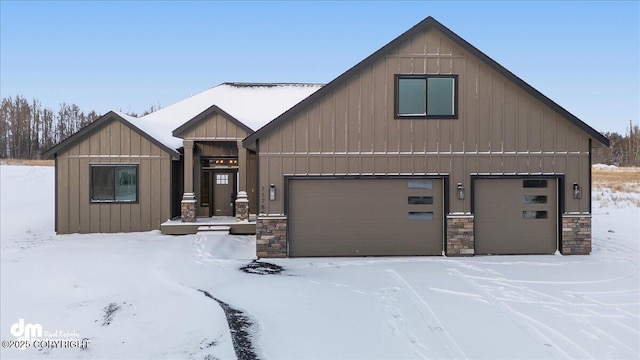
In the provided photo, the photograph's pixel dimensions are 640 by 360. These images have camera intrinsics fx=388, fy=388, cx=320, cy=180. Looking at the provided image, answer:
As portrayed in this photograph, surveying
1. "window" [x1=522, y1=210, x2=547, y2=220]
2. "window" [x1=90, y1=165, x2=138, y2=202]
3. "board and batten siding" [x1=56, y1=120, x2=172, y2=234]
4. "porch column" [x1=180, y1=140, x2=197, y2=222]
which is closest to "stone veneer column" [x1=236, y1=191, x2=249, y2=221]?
"porch column" [x1=180, y1=140, x2=197, y2=222]

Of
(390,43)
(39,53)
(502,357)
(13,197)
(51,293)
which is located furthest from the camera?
(39,53)

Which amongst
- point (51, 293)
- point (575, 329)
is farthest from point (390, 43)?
point (51, 293)

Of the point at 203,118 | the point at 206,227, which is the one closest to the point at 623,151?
the point at 203,118

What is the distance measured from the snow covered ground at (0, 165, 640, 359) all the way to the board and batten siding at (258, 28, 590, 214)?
7.92 ft

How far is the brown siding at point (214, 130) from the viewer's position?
580 inches

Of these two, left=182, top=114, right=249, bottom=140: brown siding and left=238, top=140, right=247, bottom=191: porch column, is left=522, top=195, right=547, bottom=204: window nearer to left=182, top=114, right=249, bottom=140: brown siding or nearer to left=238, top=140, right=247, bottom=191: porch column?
left=238, top=140, right=247, bottom=191: porch column

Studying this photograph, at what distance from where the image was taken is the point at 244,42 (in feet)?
93.4

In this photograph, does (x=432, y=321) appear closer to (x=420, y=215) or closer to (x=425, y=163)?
(x=420, y=215)

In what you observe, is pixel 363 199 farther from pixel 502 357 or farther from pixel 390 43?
pixel 502 357

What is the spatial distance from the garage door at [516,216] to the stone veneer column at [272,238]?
215 inches

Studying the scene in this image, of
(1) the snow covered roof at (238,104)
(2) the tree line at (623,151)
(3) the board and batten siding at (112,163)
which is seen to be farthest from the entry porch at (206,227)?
(2) the tree line at (623,151)

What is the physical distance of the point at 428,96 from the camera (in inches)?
428

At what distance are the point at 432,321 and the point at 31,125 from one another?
65.5 m

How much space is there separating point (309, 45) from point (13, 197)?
70.9ft
